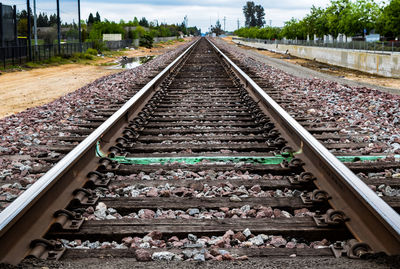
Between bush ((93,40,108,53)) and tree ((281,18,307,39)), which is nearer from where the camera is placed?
bush ((93,40,108,53))

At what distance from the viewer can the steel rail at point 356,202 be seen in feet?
7.29

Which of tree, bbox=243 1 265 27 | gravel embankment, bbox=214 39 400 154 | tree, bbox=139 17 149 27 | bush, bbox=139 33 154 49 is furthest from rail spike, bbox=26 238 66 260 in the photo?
tree, bbox=243 1 265 27

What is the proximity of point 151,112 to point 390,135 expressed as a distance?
313cm

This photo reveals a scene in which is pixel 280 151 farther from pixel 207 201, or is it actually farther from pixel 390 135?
pixel 390 135

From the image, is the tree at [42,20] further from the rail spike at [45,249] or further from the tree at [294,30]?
the tree at [294,30]

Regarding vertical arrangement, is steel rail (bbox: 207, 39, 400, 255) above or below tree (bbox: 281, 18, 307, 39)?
below

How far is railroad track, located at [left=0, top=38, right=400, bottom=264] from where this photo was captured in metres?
2.29

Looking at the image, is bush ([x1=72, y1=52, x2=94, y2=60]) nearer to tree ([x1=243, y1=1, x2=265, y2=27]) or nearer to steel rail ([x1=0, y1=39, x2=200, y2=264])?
steel rail ([x1=0, y1=39, x2=200, y2=264])

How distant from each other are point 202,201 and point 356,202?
0.97 metres

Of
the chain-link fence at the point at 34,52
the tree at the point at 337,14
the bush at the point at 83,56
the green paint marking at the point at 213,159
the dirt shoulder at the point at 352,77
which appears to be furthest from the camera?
the tree at the point at 337,14

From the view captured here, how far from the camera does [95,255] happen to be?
88.5 inches

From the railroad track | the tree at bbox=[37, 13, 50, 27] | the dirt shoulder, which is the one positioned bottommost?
the railroad track

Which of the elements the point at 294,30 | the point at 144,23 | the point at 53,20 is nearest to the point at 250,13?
the point at 144,23

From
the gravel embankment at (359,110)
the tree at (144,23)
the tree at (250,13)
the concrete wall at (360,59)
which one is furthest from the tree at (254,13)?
the gravel embankment at (359,110)
